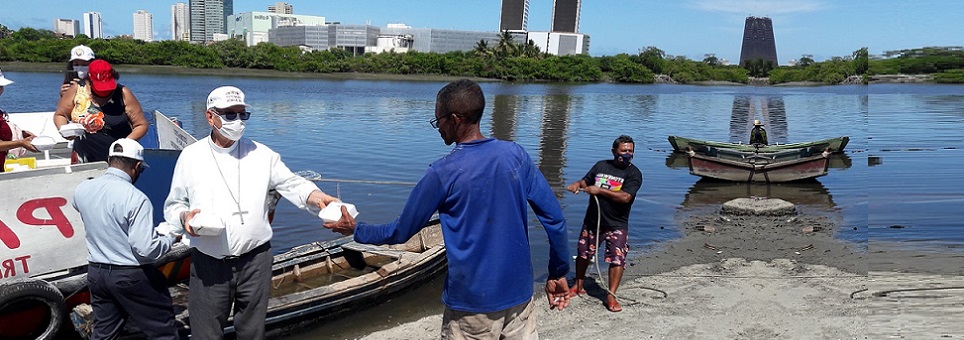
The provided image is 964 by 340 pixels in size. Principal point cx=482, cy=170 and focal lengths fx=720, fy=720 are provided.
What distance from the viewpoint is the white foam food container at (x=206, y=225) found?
171 inches

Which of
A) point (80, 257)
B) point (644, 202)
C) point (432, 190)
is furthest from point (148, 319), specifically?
point (644, 202)

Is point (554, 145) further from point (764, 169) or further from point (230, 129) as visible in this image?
point (230, 129)

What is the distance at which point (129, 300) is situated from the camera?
5.05m

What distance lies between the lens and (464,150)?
3867 millimetres

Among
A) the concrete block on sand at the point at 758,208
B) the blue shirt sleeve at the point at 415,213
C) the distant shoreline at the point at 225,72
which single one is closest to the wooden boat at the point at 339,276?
the blue shirt sleeve at the point at 415,213

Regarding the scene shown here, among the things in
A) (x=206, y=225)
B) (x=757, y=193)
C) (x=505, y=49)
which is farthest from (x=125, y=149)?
(x=505, y=49)

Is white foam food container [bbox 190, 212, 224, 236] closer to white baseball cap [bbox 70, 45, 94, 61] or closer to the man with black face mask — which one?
white baseball cap [bbox 70, 45, 94, 61]

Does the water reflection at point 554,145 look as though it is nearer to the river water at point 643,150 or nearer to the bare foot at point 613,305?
the river water at point 643,150

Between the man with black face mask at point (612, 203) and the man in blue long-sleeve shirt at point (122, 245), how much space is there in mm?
4497

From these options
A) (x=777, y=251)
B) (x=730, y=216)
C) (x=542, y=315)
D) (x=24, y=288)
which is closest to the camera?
(x=24, y=288)

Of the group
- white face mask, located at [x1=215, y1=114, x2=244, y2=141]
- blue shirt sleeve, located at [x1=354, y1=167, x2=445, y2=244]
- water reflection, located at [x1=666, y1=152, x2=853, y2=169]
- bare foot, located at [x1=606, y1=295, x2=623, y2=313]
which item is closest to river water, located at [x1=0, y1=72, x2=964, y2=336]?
water reflection, located at [x1=666, y1=152, x2=853, y2=169]

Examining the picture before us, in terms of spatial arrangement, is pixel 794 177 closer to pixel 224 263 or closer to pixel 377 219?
pixel 377 219

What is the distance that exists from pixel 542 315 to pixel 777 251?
592 cm

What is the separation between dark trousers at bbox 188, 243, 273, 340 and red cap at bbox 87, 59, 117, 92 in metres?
2.92
